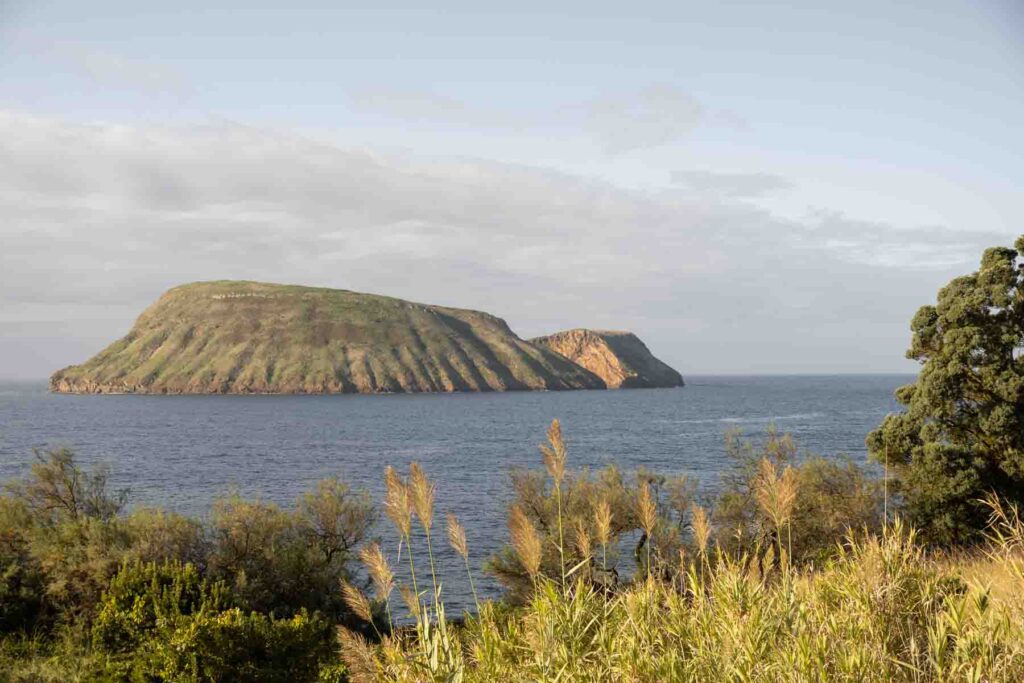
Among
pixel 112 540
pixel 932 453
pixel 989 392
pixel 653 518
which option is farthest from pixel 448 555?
pixel 653 518

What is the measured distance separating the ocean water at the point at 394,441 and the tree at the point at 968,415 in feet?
51.0

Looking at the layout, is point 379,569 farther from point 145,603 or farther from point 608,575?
point 608,575

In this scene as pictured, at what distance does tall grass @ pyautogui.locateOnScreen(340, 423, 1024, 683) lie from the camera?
5164mm

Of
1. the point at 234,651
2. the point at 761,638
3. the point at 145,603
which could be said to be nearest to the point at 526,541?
the point at 761,638

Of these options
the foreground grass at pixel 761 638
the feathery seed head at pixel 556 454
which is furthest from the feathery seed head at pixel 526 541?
the feathery seed head at pixel 556 454

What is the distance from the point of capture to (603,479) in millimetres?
29812

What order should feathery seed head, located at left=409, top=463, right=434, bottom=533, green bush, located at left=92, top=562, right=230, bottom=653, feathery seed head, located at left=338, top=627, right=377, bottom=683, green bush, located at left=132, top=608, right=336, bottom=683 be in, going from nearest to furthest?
feathery seed head, located at left=409, top=463, right=434, bottom=533, feathery seed head, located at left=338, top=627, right=377, bottom=683, green bush, located at left=132, top=608, right=336, bottom=683, green bush, located at left=92, top=562, right=230, bottom=653

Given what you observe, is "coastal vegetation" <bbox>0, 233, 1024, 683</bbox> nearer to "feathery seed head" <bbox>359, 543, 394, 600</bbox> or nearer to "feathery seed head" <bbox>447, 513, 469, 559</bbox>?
"feathery seed head" <bbox>359, 543, 394, 600</bbox>

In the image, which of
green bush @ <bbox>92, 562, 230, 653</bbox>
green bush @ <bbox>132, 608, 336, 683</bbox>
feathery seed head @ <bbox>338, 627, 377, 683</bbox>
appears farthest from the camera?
green bush @ <bbox>92, 562, 230, 653</bbox>

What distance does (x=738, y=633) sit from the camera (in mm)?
5414

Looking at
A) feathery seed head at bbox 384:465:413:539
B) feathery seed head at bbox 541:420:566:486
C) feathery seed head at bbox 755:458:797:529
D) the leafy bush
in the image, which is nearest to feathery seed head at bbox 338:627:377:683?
feathery seed head at bbox 384:465:413:539

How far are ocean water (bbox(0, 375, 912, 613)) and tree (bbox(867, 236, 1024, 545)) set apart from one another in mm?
15538

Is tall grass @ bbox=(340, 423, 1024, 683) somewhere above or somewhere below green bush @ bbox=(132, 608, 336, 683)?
above

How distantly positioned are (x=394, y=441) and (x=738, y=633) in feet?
286
